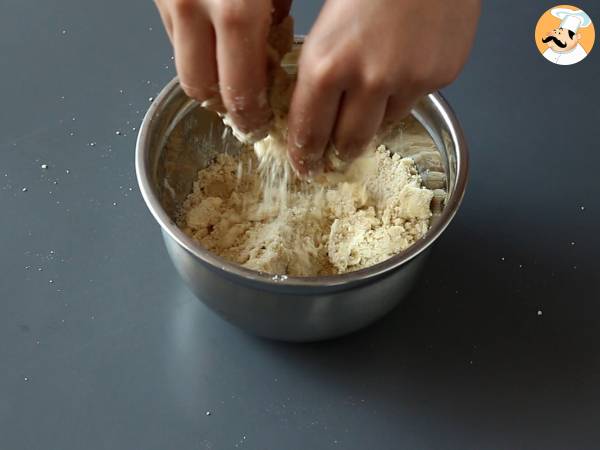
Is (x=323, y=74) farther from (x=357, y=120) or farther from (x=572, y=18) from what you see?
(x=572, y=18)

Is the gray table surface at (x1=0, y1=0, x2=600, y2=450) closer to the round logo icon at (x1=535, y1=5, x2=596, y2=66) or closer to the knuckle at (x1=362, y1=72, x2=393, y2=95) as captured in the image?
the round logo icon at (x1=535, y1=5, x2=596, y2=66)

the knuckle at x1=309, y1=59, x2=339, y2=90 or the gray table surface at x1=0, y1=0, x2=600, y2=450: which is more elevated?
the knuckle at x1=309, y1=59, x2=339, y2=90

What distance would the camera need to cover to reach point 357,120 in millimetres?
525

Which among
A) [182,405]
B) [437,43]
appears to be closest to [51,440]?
[182,405]

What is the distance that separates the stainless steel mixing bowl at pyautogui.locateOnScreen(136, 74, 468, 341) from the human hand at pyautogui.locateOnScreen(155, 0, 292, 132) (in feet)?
0.46

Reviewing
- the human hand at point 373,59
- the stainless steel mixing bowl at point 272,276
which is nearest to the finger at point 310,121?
the human hand at point 373,59

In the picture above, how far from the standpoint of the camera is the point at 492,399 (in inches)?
28.9

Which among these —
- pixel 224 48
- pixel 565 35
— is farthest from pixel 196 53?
pixel 565 35

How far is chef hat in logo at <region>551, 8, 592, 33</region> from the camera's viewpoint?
102 cm

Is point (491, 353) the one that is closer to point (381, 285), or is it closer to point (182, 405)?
point (381, 285)

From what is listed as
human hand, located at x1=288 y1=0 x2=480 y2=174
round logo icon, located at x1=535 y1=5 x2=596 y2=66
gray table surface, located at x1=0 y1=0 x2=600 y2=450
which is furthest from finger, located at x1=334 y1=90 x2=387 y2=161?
round logo icon, located at x1=535 y1=5 x2=596 y2=66

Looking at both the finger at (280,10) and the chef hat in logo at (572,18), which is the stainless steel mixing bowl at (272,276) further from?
the chef hat in logo at (572,18)

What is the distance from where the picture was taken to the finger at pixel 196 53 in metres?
0.50

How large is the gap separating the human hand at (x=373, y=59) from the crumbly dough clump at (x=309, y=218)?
0.20 meters
